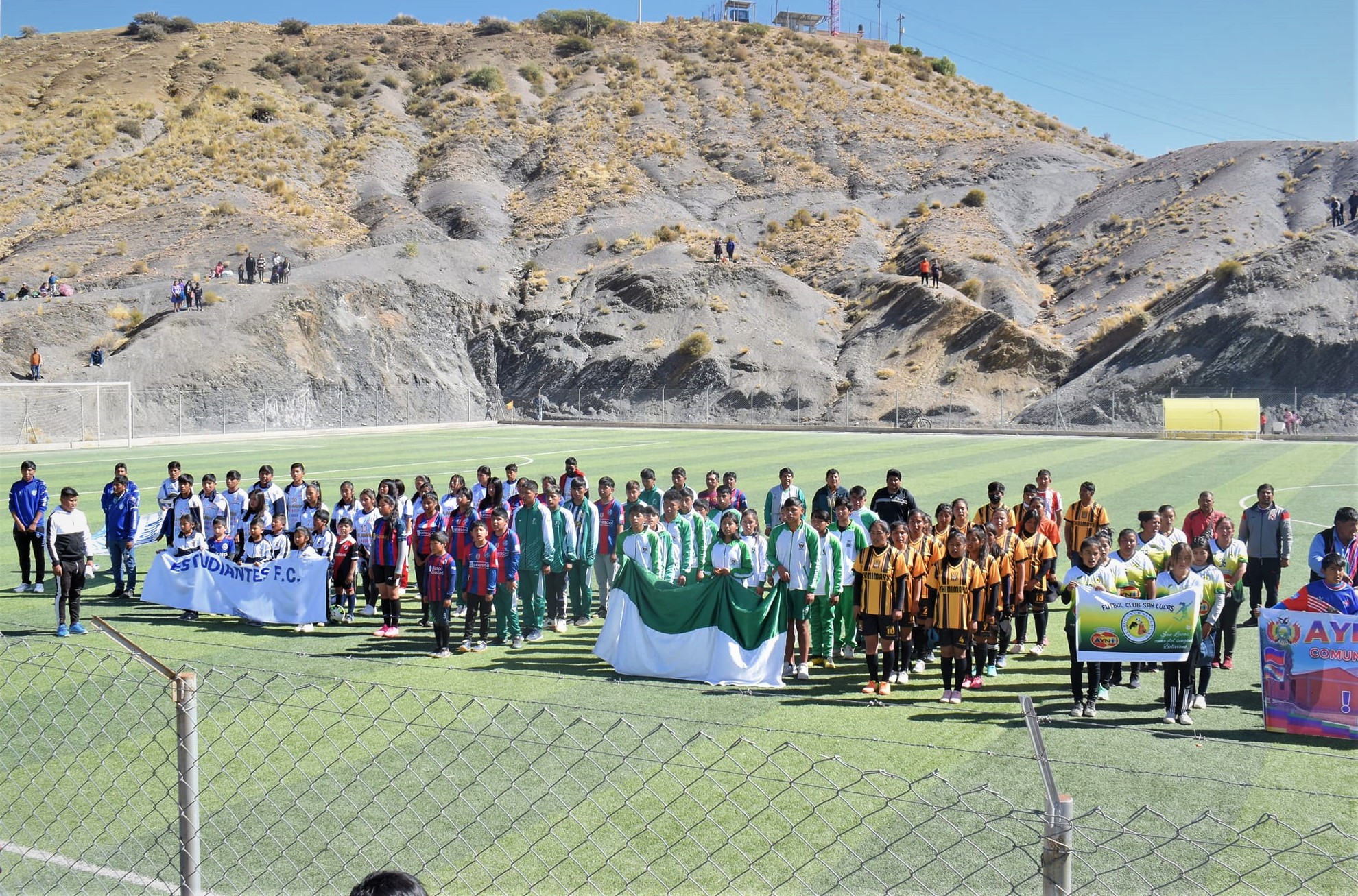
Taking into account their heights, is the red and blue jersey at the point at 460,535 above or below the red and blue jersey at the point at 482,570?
above

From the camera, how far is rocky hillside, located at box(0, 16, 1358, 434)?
6384 centimetres

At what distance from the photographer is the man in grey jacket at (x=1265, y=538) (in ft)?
42.3

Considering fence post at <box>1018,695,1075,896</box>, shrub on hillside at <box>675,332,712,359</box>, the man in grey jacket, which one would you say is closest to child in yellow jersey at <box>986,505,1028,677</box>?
the man in grey jacket

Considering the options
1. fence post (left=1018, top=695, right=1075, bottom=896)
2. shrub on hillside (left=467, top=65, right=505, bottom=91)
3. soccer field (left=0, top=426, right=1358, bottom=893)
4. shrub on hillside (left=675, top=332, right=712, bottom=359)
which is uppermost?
shrub on hillside (left=467, top=65, right=505, bottom=91)

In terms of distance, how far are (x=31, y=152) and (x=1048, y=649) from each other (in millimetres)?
97841

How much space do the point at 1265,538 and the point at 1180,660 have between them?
4.30 metres

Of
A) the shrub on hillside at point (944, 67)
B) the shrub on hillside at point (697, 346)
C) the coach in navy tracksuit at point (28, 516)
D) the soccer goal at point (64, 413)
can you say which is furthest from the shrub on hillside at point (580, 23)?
the coach in navy tracksuit at point (28, 516)

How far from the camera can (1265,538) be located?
13.0m

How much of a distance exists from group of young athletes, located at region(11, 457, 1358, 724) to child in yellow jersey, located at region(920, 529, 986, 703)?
18 millimetres

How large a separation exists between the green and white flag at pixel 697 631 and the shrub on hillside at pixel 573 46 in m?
117

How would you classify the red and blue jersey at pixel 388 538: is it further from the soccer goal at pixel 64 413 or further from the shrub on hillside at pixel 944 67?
the shrub on hillside at pixel 944 67

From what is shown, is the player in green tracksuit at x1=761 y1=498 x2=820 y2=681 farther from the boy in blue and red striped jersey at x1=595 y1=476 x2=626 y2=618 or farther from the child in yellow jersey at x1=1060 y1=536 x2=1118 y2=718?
the boy in blue and red striped jersey at x1=595 y1=476 x2=626 y2=618

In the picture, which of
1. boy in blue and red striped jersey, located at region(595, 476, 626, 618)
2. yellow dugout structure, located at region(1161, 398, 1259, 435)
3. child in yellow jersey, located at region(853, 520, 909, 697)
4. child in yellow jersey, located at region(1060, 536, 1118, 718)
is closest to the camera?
child in yellow jersey, located at region(1060, 536, 1118, 718)

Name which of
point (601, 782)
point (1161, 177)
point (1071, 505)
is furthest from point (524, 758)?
point (1161, 177)
